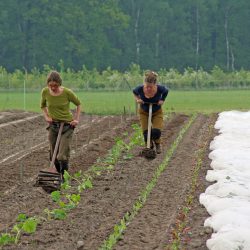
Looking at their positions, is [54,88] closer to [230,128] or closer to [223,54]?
[230,128]

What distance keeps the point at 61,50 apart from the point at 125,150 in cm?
5443

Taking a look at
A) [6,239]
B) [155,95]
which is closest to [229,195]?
[155,95]

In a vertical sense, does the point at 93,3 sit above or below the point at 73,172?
above

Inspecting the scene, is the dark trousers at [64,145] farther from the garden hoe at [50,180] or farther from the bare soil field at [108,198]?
the bare soil field at [108,198]

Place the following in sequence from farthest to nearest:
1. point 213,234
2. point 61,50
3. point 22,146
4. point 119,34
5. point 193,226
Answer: point 119,34 → point 61,50 → point 22,146 → point 193,226 → point 213,234

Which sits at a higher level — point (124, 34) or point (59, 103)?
point (124, 34)

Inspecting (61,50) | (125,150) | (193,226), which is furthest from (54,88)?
(61,50)

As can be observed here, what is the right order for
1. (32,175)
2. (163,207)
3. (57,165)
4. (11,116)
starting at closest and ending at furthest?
1. (163,207)
2. (57,165)
3. (32,175)
4. (11,116)

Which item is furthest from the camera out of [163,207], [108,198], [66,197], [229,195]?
[108,198]

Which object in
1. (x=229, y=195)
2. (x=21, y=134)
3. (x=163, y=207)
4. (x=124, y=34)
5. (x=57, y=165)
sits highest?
(x=124, y=34)

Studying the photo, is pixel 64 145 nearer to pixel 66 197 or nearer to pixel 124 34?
pixel 66 197

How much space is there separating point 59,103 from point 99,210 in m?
2.03

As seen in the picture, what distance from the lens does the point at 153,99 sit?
463 inches

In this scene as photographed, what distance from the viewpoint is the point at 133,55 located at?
241 ft
